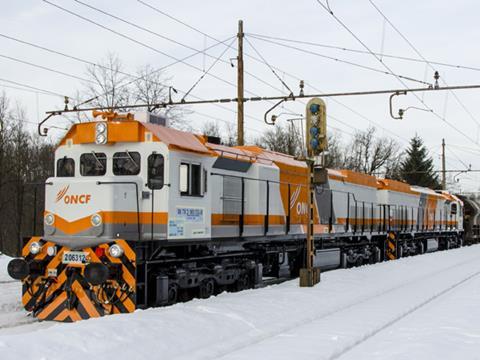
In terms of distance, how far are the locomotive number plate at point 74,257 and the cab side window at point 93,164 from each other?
171cm

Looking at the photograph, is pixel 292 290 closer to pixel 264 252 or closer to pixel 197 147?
pixel 264 252

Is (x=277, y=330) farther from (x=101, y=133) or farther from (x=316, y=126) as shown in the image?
(x=316, y=126)

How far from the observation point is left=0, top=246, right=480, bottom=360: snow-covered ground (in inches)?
283

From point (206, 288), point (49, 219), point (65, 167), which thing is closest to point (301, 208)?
point (206, 288)

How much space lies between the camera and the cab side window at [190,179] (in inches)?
452

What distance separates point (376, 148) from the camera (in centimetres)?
7656

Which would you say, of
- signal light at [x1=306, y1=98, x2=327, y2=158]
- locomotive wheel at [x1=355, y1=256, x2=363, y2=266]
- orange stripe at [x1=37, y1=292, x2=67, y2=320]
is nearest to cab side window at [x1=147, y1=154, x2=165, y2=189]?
orange stripe at [x1=37, y1=292, x2=67, y2=320]

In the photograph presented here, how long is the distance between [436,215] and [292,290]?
24022 mm

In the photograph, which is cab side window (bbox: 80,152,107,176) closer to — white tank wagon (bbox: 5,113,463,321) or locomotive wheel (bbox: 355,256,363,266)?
white tank wagon (bbox: 5,113,463,321)

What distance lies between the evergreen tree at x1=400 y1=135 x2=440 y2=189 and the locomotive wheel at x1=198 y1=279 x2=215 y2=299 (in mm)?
61393

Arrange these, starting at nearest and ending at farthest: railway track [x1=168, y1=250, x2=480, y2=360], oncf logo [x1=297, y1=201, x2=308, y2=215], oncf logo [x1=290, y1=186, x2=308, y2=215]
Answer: railway track [x1=168, y1=250, x2=480, y2=360] → oncf logo [x1=290, y1=186, x2=308, y2=215] → oncf logo [x1=297, y1=201, x2=308, y2=215]

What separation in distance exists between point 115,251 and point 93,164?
6.86ft

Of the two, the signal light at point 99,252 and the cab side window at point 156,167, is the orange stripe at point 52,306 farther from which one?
the cab side window at point 156,167

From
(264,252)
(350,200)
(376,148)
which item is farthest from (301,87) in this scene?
(376,148)
